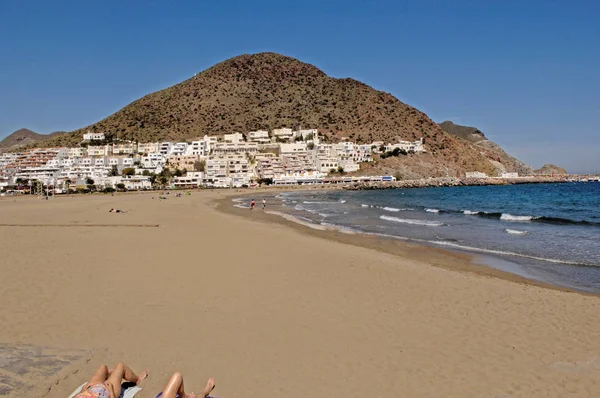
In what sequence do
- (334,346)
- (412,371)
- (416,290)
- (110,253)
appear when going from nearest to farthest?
(412,371)
(334,346)
(416,290)
(110,253)

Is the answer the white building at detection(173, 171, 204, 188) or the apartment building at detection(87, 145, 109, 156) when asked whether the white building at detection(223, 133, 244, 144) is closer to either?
the white building at detection(173, 171, 204, 188)

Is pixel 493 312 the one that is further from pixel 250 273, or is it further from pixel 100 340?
pixel 100 340

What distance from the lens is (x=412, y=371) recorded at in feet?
17.3

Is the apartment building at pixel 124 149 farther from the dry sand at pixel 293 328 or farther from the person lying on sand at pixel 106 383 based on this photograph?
the person lying on sand at pixel 106 383

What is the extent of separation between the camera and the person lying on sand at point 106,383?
373cm

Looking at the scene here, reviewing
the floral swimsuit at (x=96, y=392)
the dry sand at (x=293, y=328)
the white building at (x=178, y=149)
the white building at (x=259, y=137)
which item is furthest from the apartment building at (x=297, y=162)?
the floral swimsuit at (x=96, y=392)

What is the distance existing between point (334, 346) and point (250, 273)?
4752 mm

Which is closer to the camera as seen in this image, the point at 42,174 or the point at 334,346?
the point at 334,346

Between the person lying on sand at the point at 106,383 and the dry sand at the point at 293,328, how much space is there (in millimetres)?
500

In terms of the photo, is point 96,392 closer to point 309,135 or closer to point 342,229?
point 342,229

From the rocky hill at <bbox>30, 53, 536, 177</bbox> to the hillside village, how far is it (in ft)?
23.1

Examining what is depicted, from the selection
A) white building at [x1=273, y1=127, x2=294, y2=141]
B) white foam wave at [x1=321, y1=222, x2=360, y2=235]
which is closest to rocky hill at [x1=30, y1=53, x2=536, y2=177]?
white building at [x1=273, y1=127, x2=294, y2=141]

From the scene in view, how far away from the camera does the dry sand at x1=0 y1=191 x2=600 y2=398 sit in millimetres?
4965

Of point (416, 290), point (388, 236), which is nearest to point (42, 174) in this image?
point (388, 236)
